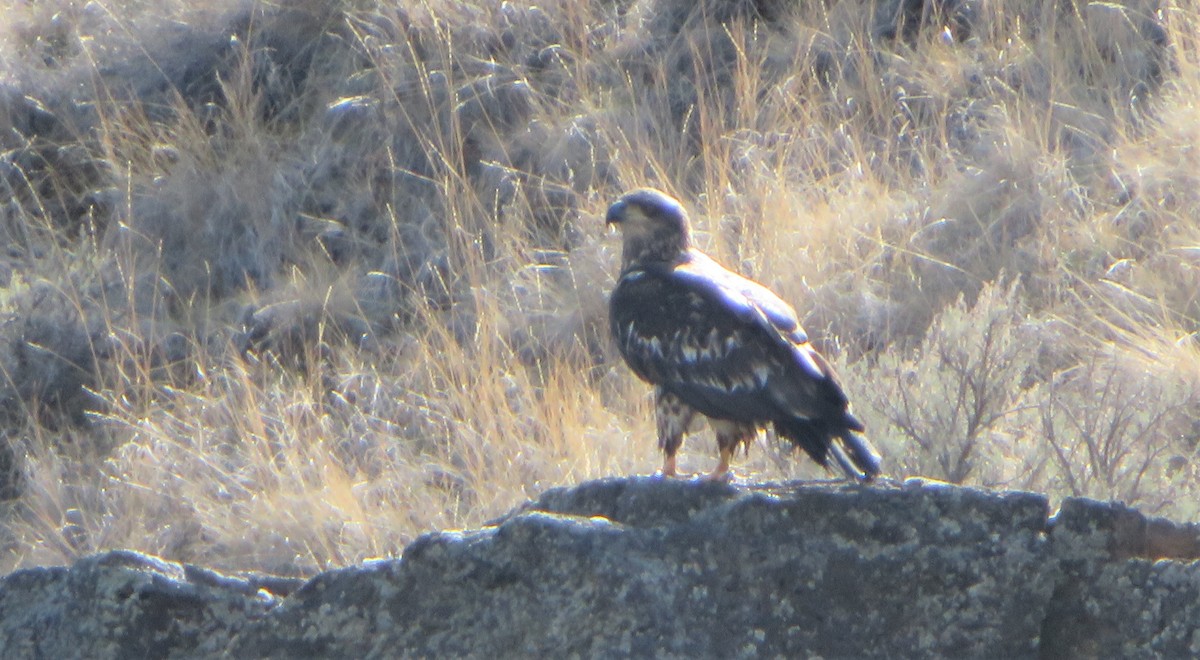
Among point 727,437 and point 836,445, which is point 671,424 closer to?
point 727,437

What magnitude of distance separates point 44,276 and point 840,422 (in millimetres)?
6186

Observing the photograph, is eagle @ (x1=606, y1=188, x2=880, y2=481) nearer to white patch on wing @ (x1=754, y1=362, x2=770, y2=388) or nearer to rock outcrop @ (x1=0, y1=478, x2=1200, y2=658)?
white patch on wing @ (x1=754, y1=362, x2=770, y2=388)

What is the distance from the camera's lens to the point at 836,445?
12.7 ft

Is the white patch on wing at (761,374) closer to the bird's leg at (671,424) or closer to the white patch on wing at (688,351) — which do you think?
the white patch on wing at (688,351)

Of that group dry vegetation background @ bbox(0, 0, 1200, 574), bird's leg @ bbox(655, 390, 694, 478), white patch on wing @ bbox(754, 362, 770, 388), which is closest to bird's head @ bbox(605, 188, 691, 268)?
bird's leg @ bbox(655, 390, 694, 478)

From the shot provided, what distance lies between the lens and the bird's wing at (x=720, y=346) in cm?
400

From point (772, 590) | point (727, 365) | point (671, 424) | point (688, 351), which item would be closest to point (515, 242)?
point (671, 424)

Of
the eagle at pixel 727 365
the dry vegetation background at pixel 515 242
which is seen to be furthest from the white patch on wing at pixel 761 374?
the dry vegetation background at pixel 515 242

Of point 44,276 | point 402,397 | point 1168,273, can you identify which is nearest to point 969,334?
point 1168,273

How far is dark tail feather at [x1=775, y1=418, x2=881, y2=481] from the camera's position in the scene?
12.3ft

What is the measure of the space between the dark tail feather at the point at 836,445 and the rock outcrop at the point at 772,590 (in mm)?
805

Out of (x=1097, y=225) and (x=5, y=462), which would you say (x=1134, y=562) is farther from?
(x=5, y=462)

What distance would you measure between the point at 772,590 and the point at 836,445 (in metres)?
1.14

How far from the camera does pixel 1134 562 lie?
276 centimetres
